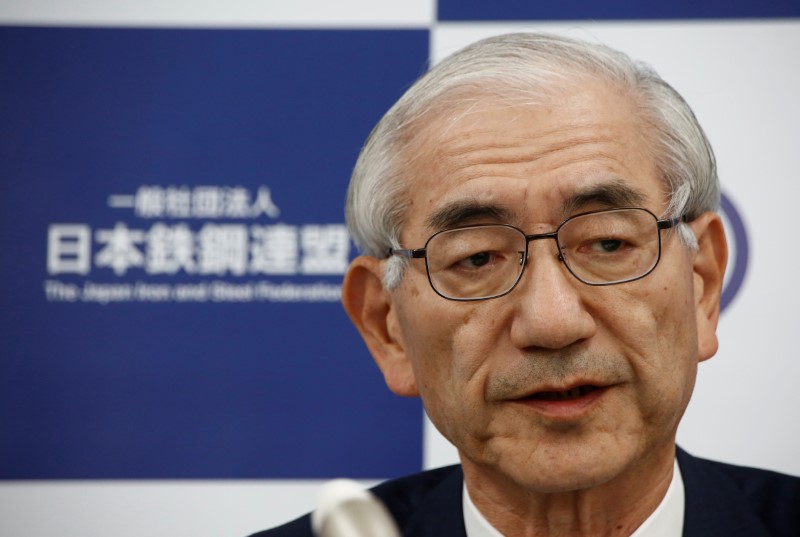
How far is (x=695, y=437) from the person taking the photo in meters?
2.00

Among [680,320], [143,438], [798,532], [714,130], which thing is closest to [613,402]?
[680,320]

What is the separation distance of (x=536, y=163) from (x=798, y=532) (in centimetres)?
81

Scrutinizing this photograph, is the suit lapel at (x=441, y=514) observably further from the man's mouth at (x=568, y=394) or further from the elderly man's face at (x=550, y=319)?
the man's mouth at (x=568, y=394)

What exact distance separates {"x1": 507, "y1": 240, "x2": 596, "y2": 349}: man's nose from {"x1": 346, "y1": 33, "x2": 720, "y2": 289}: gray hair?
0.79 ft

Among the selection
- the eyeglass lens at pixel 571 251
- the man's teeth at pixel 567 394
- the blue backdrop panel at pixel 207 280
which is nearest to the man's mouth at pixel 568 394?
the man's teeth at pixel 567 394

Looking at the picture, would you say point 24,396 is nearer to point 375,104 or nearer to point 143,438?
point 143,438

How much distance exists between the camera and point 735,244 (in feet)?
6.57

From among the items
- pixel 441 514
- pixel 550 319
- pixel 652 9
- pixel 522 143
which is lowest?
pixel 441 514

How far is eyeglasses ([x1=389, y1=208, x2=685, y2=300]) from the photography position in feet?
4.23

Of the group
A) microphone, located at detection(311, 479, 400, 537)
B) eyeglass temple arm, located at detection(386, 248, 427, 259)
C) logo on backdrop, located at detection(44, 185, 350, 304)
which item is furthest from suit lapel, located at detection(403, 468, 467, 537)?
microphone, located at detection(311, 479, 400, 537)

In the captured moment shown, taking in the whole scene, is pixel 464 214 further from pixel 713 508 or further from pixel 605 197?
pixel 713 508

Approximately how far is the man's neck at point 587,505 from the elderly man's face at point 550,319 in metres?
0.05

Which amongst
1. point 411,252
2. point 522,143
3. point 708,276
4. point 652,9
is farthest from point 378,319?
point 652,9

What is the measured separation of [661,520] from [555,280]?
501 mm
